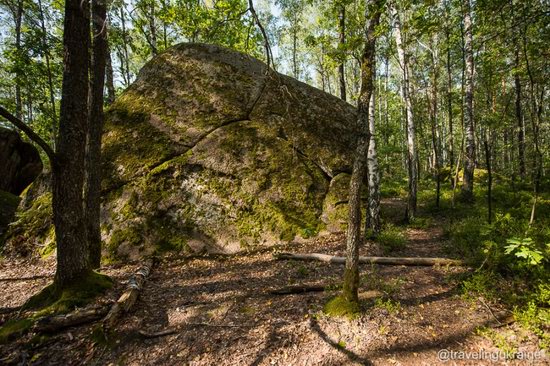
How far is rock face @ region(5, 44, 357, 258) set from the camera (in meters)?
8.58

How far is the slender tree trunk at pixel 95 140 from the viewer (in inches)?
263

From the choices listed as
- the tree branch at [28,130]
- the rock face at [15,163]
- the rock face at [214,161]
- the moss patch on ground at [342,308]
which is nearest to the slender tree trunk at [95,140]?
the rock face at [214,161]

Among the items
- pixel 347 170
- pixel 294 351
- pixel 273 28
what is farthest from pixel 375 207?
pixel 273 28

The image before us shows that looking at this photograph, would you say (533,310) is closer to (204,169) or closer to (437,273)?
(437,273)

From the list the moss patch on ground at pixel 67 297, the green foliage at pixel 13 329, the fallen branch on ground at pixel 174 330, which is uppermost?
the moss patch on ground at pixel 67 297

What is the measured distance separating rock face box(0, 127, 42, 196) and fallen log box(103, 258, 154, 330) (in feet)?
36.4

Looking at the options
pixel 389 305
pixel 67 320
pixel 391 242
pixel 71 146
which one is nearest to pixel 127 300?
pixel 67 320

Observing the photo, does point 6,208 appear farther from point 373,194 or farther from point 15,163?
point 373,194

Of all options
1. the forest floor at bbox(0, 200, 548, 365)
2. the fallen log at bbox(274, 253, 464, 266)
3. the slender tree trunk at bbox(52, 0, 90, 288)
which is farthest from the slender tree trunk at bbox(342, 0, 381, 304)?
the slender tree trunk at bbox(52, 0, 90, 288)

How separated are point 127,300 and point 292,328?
3.13 meters

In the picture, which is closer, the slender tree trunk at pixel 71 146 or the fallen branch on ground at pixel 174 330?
the fallen branch on ground at pixel 174 330

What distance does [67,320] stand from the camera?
444cm

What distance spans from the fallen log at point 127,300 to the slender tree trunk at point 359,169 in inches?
156

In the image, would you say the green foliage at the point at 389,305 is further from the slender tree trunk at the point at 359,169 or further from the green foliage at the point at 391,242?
the green foliage at the point at 391,242
